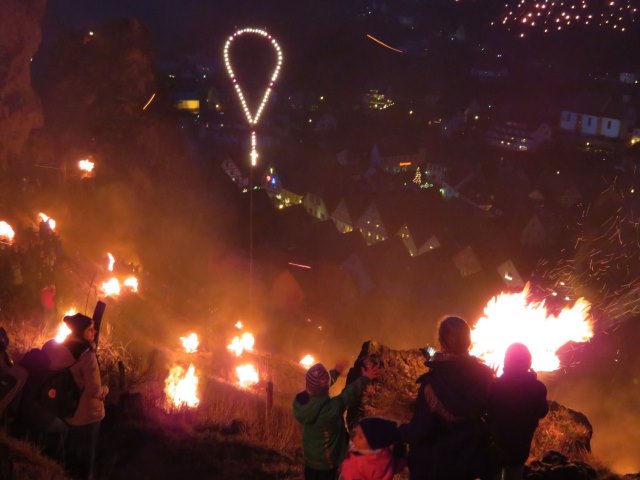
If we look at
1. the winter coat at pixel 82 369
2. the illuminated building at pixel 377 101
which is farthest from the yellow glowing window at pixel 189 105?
the winter coat at pixel 82 369

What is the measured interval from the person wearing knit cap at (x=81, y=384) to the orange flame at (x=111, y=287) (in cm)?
1346

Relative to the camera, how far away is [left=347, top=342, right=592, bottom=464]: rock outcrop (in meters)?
7.55

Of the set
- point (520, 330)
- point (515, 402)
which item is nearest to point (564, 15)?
point (520, 330)

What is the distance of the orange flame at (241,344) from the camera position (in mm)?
18625

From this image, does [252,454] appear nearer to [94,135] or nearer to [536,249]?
[94,135]

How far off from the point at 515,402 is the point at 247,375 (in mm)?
13364

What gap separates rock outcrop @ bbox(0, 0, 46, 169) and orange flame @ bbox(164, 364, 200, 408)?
1336 centimetres

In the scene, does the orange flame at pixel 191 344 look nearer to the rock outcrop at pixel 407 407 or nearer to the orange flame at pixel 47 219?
the orange flame at pixel 47 219

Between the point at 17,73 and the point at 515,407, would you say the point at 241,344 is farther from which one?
the point at 515,407

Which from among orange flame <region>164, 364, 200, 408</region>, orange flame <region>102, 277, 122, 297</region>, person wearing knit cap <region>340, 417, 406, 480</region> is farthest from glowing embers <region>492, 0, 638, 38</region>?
person wearing knit cap <region>340, 417, 406, 480</region>

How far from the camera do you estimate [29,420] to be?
203 inches

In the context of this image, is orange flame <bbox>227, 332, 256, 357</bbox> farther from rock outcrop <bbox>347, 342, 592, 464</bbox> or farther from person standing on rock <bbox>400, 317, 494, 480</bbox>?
person standing on rock <bbox>400, 317, 494, 480</bbox>

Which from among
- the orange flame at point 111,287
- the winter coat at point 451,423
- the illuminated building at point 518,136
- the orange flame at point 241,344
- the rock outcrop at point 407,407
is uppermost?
the illuminated building at point 518,136

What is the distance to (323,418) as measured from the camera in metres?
4.40
